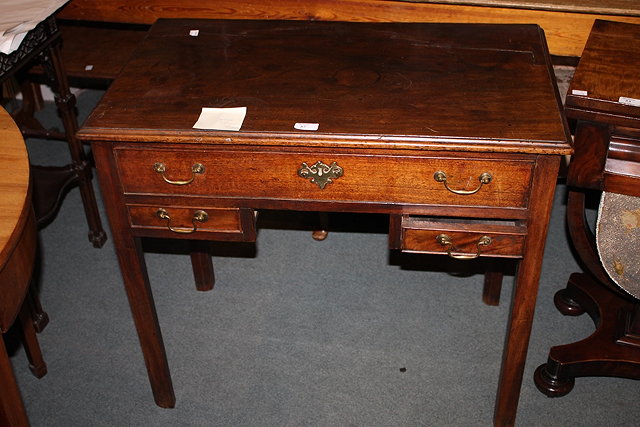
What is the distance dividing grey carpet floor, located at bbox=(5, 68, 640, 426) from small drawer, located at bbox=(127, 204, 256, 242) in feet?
2.31

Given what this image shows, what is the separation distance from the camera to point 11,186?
1.66 m

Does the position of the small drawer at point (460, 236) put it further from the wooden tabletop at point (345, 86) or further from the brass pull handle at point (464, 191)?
the wooden tabletop at point (345, 86)

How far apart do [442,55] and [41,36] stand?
1.35 meters

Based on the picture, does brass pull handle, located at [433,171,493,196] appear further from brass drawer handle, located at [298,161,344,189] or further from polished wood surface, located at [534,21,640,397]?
polished wood surface, located at [534,21,640,397]

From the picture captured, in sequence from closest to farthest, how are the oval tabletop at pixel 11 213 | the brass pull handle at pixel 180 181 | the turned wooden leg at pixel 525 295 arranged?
the oval tabletop at pixel 11 213, the turned wooden leg at pixel 525 295, the brass pull handle at pixel 180 181

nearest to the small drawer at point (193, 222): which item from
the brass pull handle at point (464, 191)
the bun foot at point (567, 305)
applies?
the brass pull handle at point (464, 191)

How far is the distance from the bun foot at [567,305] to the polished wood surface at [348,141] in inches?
26.2

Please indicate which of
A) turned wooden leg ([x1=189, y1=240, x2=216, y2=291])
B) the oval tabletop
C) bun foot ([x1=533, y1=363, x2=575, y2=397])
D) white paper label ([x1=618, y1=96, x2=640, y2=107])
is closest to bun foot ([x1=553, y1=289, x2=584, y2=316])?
bun foot ([x1=533, y1=363, x2=575, y2=397])

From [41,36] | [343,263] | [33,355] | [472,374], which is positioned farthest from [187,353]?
[41,36]

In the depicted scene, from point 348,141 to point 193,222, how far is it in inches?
19.8

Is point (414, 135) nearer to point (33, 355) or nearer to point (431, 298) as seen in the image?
point (431, 298)

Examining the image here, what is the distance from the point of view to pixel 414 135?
1.86 metres

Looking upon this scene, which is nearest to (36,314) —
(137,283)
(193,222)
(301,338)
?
(137,283)

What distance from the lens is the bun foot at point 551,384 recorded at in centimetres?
253
